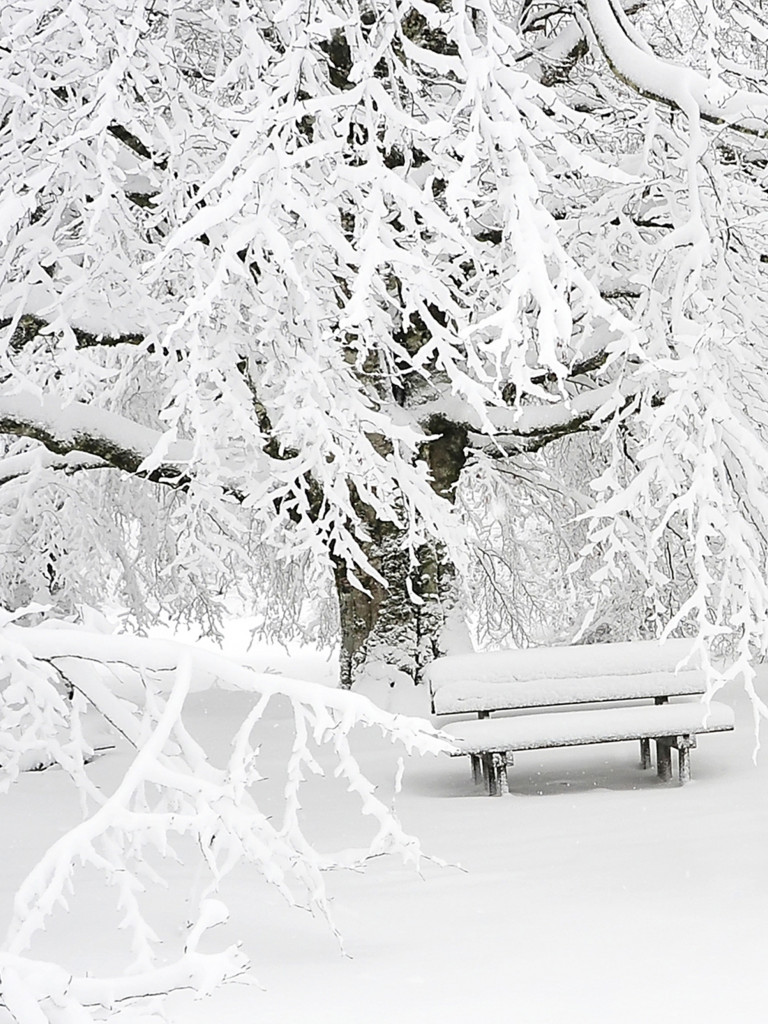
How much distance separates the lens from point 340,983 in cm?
363

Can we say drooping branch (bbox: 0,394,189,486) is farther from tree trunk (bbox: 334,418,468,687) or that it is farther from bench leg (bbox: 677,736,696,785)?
bench leg (bbox: 677,736,696,785)

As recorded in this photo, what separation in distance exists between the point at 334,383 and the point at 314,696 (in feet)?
8.65

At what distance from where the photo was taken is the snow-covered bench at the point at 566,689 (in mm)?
6375

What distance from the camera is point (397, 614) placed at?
8.59m

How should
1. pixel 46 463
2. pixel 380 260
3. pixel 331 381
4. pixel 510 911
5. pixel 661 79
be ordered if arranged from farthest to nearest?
pixel 46 463 → pixel 331 381 → pixel 661 79 → pixel 510 911 → pixel 380 260

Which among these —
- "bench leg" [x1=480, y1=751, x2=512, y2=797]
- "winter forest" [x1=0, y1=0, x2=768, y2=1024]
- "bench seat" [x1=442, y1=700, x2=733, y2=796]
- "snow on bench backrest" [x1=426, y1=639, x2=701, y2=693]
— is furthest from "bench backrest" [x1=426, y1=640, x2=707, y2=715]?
"winter forest" [x1=0, y1=0, x2=768, y2=1024]

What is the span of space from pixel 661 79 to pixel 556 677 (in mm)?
3086

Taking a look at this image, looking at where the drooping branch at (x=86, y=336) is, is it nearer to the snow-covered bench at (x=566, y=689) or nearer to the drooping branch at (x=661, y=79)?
the snow-covered bench at (x=566, y=689)

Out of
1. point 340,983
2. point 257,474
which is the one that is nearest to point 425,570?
point 257,474

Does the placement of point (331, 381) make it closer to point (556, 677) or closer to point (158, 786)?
point (556, 677)

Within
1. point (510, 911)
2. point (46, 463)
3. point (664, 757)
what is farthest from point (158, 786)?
point (46, 463)

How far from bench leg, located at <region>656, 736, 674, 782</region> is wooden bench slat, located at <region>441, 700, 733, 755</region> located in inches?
9.3

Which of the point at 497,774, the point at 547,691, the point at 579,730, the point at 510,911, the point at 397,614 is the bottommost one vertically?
the point at 510,911

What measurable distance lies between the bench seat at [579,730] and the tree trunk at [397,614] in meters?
1.98
